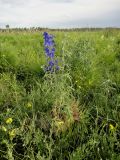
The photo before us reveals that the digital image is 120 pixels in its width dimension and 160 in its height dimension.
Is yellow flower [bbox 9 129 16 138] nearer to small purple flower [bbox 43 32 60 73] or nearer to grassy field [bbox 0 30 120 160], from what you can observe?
grassy field [bbox 0 30 120 160]

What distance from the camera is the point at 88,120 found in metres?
3.98

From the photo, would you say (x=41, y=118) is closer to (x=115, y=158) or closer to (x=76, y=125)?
(x=76, y=125)

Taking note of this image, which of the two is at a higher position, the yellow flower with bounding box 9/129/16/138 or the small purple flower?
the small purple flower

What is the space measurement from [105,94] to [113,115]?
625 mm

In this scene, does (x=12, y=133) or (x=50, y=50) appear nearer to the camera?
(x=12, y=133)

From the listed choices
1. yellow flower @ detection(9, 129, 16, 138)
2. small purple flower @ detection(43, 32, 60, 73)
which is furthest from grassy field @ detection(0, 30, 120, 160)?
small purple flower @ detection(43, 32, 60, 73)

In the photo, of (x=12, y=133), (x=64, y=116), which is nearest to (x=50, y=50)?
(x=64, y=116)

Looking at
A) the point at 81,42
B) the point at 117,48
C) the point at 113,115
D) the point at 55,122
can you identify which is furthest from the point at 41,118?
the point at 117,48

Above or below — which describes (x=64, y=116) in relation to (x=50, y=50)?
below

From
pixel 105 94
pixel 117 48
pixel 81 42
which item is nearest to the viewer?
pixel 105 94

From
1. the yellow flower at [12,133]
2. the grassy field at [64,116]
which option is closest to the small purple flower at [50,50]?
the grassy field at [64,116]

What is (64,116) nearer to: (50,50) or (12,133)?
(12,133)

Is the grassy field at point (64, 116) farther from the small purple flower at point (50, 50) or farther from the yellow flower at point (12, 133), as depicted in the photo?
the small purple flower at point (50, 50)

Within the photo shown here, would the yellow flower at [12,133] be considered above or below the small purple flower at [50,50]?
below
